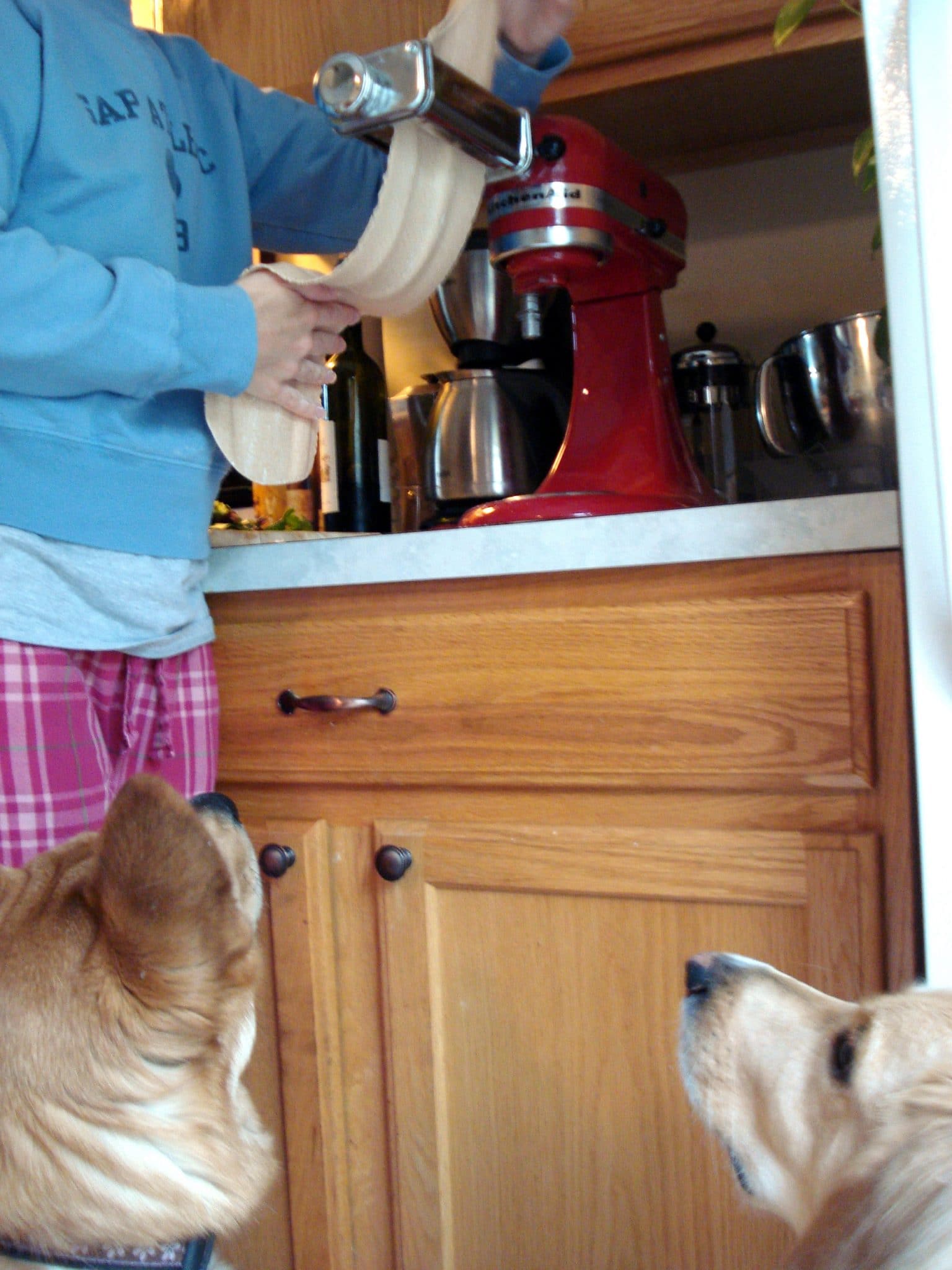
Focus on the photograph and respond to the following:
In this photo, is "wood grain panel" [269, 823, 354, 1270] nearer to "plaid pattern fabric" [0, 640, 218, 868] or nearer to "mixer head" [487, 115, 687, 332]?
"plaid pattern fabric" [0, 640, 218, 868]

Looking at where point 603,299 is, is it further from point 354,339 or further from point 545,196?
point 354,339

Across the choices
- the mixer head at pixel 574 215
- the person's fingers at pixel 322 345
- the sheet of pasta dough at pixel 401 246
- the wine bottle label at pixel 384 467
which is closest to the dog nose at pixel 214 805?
the sheet of pasta dough at pixel 401 246

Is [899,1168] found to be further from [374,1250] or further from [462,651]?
[374,1250]

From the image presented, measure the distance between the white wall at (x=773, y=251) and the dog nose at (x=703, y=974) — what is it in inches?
38.8

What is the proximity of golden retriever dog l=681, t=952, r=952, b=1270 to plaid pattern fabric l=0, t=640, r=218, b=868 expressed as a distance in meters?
0.48

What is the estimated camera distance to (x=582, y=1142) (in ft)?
3.35

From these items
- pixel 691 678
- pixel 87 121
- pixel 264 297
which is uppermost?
pixel 87 121

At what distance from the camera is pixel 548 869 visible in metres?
1.01

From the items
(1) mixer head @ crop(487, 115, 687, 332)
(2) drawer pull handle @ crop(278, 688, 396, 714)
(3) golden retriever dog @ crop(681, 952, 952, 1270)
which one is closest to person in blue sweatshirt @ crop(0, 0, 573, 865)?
(2) drawer pull handle @ crop(278, 688, 396, 714)

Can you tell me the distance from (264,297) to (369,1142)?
83cm

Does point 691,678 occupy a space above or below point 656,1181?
above

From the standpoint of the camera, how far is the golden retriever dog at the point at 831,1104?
21.5 inches

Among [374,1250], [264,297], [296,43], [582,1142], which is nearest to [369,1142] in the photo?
[374,1250]

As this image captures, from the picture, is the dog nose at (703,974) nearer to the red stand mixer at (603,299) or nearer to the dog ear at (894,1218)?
the dog ear at (894,1218)
